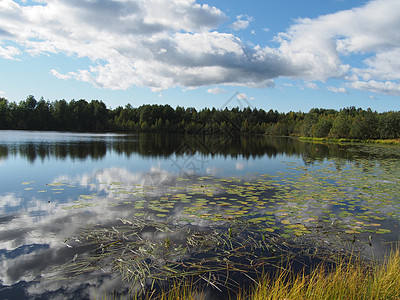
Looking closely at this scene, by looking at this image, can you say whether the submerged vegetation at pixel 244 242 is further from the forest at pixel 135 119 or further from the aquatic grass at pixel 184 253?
the forest at pixel 135 119

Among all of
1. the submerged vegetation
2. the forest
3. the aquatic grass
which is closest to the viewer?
the submerged vegetation

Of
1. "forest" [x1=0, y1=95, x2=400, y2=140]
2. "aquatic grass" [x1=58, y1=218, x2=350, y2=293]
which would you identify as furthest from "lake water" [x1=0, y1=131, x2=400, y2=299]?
"forest" [x1=0, y1=95, x2=400, y2=140]

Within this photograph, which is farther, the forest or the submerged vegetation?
the forest

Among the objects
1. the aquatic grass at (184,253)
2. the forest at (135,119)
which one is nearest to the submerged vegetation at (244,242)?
the aquatic grass at (184,253)

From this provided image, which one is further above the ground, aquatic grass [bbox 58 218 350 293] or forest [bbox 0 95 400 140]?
forest [bbox 0 95 400 140]

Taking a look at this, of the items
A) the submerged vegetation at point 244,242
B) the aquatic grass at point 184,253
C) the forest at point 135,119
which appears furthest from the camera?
the forest at point 135,119

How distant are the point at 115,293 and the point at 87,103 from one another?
138044mm

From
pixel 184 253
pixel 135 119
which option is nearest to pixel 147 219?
pixel 184 253

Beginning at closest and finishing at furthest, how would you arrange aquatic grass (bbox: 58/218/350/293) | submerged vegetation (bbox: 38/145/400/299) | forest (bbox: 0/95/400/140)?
submerged vegetation (bbox: 38/145/400/299)
aquatic grass (bbox: 58/218/350/293)
forest (bbox: 0/95/400/140)

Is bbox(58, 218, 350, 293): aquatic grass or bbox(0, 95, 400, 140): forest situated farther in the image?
bbox(0, 95, 400, 140): forest

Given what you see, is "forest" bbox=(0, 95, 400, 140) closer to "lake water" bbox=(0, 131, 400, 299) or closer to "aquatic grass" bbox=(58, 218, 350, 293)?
"lake water" bbox=(0, 131, 400, 299)

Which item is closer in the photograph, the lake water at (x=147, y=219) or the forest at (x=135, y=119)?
the lake water at (x=147, y=219)

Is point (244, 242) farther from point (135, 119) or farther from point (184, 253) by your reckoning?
point (135, 119)

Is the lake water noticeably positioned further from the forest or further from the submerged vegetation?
the forest
